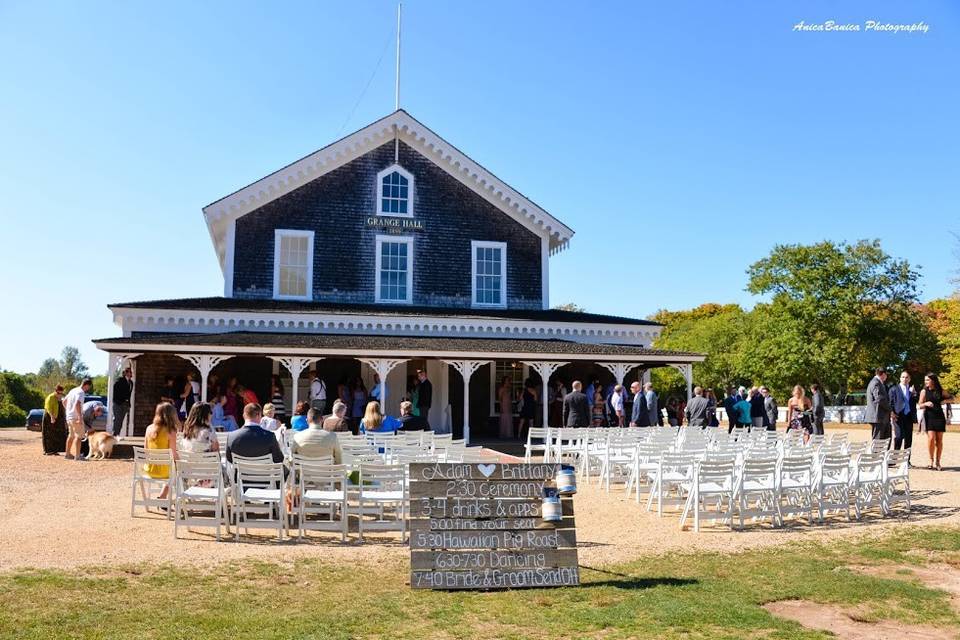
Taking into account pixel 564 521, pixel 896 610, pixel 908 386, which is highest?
pixel 908 386

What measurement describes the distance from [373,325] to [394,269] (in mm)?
3268

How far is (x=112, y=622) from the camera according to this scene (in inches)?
244

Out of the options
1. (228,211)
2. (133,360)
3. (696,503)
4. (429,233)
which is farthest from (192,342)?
(696,503)

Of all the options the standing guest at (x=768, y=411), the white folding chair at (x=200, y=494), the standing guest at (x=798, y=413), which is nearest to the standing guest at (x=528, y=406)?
the standing guest at (x=768, y=411)

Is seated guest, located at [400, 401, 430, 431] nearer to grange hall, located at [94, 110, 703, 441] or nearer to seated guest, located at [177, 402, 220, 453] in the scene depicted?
seated guest, located at [177, 402, 220, 453]

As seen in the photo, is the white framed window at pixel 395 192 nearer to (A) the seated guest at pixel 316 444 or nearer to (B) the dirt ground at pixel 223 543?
(B) the dirt ground at pixel 223 543

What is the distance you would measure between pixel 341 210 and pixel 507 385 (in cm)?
781

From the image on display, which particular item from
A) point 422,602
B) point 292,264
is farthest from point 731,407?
point 422,602

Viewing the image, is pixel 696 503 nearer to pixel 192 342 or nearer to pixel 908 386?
pixel 908 386

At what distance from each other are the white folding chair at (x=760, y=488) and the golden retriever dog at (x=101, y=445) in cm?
1364

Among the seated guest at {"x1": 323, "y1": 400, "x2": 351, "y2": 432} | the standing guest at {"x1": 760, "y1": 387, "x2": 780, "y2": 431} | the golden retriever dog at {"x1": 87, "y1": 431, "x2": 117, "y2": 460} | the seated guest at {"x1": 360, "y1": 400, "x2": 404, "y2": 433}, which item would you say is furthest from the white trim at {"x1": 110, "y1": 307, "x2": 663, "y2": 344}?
the seated guest at {"x1": 323, "y1": 400, "x2": 351, "y2": 432}

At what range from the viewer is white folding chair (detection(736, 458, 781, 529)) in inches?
429

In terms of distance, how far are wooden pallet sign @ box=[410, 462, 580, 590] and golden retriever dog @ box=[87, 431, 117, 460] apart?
13036 millimetres

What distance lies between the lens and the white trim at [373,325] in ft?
76.1
